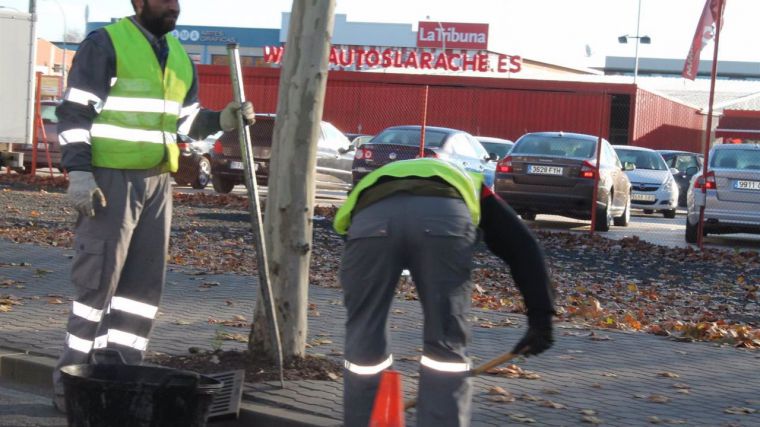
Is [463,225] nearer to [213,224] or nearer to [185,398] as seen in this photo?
[185,398]

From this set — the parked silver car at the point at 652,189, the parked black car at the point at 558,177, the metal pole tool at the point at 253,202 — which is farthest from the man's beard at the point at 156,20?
the parked silver car at the point at 652,189

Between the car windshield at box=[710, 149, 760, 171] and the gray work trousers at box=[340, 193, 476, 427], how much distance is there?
14886 millimetres

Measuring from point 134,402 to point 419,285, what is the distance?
1.26 metres

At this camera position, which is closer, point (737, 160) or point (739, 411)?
point (739, 411)

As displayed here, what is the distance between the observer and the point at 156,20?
628cm

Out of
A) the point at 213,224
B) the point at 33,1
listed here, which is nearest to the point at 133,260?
the point at 213,224

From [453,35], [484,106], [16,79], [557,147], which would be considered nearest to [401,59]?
[453,35]

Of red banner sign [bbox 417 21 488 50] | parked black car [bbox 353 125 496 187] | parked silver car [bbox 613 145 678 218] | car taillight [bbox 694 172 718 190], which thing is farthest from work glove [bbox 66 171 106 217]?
red banner sign [bbox 417 21 488 50]

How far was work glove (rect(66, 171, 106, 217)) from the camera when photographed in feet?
19.8

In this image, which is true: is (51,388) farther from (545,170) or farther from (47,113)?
(47,113)

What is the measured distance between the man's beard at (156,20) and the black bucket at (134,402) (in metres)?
1.82

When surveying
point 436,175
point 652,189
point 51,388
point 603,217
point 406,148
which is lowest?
point 51,388

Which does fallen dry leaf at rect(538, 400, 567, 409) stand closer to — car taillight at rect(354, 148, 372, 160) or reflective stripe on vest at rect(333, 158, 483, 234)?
reflective stripe on vest at rect(333, 158, 483, 234)

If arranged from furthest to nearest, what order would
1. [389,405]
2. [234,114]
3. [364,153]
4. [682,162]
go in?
[682,162]
[364,153]
[234,114]
[389,405]
